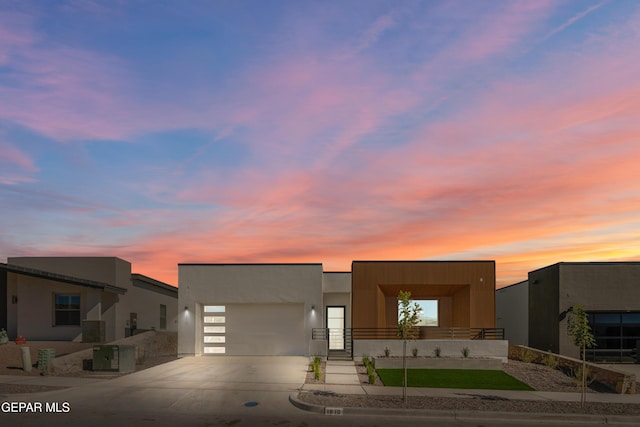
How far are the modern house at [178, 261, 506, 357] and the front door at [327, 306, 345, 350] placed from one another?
0.05 m

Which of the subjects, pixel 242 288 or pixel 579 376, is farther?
pixel 242 288

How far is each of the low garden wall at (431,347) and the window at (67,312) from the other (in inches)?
615

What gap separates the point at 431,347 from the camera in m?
24.0

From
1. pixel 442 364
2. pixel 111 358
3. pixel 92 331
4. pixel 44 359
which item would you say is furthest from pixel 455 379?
pixel 92 331

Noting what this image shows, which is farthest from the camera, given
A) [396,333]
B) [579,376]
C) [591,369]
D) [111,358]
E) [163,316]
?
[163,316]

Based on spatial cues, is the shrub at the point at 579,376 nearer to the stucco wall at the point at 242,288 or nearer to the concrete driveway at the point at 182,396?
the concrete driveway at the point at 182,396

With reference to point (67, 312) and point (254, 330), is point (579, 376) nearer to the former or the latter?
point (254, 330)

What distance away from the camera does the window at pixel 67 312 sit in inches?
1147

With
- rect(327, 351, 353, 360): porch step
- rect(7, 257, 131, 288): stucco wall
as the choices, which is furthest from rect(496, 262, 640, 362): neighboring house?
rect(7, 257, 131, 288): stucco wall

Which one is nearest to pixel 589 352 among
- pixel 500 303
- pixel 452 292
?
pixel 452 292

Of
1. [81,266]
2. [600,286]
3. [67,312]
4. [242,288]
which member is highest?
[81,266]

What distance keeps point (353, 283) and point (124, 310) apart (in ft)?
46.5

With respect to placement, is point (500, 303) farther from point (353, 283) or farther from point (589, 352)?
point (353, 283)

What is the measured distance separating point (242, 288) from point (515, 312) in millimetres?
17017
